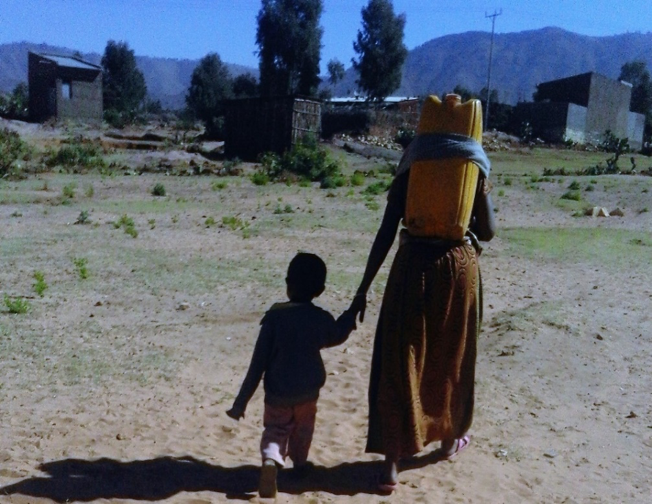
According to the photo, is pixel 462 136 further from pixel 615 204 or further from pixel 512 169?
pixel 512 169

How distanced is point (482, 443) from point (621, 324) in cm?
297

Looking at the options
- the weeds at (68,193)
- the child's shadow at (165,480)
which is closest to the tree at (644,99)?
the weeds at (68,193)

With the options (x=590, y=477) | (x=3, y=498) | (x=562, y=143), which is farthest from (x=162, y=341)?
(x=562, y=143)

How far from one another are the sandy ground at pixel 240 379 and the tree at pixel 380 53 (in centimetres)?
3894

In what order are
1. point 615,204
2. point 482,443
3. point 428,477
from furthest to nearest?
point 615,204, point 482,443, point 428,477

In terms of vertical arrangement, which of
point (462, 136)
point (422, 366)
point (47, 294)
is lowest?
point (47, 294)

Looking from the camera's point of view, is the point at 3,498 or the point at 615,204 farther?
the point at 615,204

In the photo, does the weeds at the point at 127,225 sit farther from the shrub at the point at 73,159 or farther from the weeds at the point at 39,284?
the shrub at the point at 73,159

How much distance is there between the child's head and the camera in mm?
3104

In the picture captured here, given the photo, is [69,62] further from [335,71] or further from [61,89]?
[335,71]

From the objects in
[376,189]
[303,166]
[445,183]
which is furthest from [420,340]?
[303,166]

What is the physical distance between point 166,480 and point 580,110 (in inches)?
1556

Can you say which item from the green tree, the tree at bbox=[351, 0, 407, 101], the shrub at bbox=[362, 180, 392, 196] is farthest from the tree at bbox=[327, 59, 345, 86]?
the shrub at bbox=[362, 180, 392, 196]

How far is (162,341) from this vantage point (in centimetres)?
561
